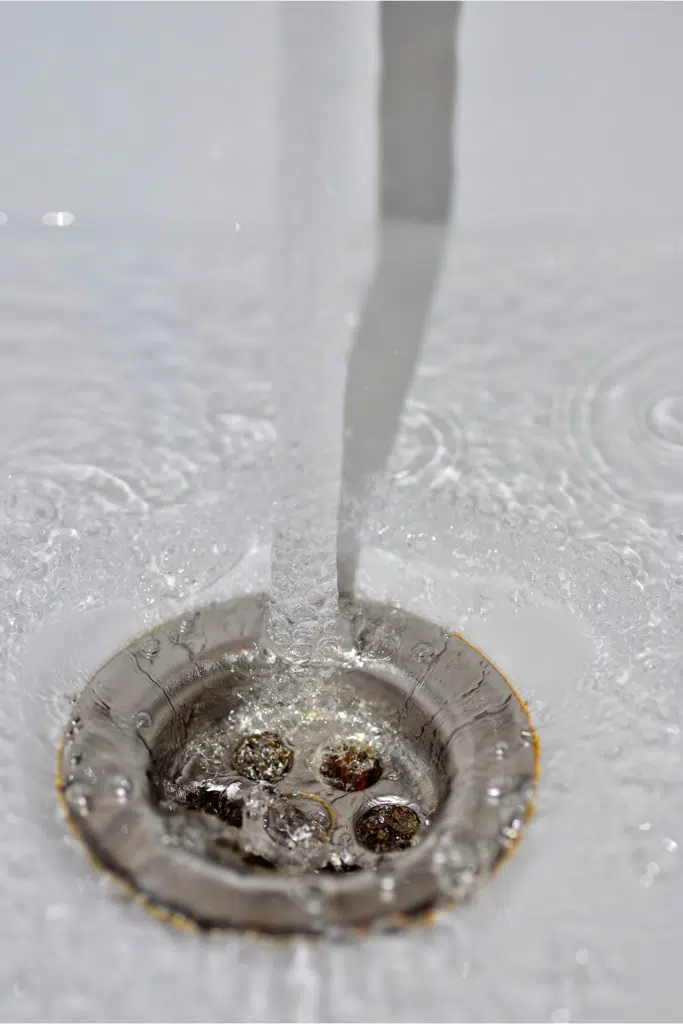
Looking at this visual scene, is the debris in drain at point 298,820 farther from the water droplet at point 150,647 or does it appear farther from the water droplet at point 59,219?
the water droplet at point 59,219

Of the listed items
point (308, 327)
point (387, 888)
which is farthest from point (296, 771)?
point (308, 327)

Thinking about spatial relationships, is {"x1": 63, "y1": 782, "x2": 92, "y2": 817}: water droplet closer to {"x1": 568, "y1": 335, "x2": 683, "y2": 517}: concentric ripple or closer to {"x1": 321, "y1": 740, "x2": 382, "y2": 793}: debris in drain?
{"x1": 321, "y1": 740, "x2": 382, "y2": 793}: debris in drain

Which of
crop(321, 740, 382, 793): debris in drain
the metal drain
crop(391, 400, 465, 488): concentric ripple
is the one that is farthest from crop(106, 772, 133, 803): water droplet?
crop(391, 400, 465, 488): concentric ripple

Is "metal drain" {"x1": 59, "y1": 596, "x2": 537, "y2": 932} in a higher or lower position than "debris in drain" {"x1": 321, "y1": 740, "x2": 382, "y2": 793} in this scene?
higher

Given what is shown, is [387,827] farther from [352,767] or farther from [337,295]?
[337,295]

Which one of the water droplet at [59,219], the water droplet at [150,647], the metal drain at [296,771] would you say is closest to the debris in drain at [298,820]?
the metal drain at [296,771]

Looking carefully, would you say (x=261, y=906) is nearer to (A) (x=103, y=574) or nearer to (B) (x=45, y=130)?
(A) (x=103, y=574)
